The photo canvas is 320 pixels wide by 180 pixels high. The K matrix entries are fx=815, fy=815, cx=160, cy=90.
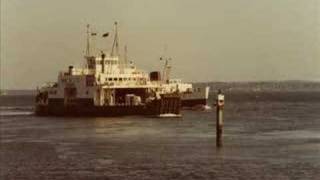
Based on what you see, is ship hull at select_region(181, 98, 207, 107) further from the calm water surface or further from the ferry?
the calm water surface

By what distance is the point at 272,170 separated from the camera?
4469cm

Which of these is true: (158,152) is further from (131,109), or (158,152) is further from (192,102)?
(192,102)

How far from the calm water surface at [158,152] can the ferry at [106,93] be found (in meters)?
13.3

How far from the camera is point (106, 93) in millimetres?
104000

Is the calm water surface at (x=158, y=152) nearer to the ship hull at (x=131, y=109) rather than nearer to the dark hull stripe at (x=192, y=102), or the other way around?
the ship hull at (x=131, y=109)

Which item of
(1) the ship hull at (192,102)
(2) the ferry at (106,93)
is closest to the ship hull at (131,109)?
(2) the ferry at (106,93)

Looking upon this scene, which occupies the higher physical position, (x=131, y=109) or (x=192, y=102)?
(x=192, y=102)

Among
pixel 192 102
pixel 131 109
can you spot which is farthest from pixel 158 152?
pixel 192 102

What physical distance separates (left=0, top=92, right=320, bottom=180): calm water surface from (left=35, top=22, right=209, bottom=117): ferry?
43.8ft

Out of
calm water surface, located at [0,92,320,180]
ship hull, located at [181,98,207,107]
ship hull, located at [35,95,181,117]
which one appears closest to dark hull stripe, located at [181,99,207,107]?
ship hull, located at [181,98,207,107]

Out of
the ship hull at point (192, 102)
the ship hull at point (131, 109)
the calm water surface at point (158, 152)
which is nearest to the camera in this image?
the calm water surface at point (158, 152)

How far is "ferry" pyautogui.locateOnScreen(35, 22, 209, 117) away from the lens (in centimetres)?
10226

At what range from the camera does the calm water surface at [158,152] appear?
44.4 m

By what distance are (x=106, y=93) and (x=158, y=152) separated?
1919 inches
